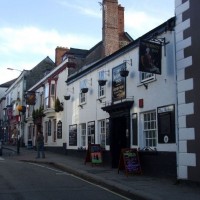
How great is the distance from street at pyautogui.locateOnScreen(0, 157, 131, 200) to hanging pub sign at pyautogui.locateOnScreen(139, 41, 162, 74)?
15.0 ft

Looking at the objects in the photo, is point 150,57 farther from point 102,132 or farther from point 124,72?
point 102,132

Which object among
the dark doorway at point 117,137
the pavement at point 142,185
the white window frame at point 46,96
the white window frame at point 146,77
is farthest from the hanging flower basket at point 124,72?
the white window frame at point 46,96

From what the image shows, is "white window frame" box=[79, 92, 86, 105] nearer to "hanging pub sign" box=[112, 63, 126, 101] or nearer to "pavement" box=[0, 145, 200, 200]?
"hanging pub sign" box=[112, 63, 126, 101]

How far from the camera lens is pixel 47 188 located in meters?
12.2

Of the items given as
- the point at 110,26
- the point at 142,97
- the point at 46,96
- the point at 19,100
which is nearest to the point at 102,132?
the point at 142,97

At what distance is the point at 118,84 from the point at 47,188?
7542mm

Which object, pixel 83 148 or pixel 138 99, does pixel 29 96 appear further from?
pixel 138 99

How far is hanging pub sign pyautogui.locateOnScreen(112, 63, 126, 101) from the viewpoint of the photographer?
17.9m

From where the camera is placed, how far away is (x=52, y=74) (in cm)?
3053

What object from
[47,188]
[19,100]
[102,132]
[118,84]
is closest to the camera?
[47,188]

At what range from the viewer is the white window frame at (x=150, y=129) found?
1534 cm

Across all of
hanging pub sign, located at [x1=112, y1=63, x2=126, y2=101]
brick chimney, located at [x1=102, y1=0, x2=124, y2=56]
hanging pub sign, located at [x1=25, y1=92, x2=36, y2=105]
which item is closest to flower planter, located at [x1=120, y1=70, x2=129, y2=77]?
hanging pub sign, located at [x1=112, y1=63, x2=126, y2=101]

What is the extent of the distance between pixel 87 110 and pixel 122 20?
343 inches

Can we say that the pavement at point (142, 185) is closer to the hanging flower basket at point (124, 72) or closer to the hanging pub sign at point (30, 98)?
the hanging flower basket at point (124, 72)
